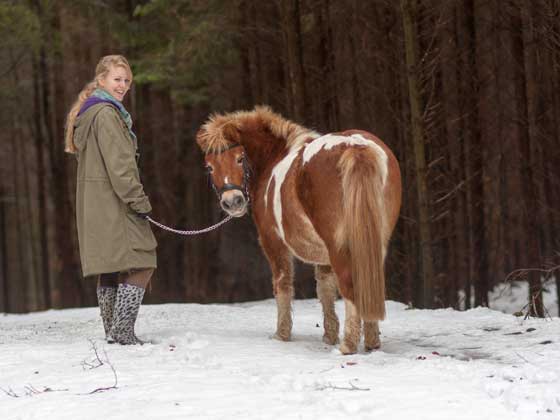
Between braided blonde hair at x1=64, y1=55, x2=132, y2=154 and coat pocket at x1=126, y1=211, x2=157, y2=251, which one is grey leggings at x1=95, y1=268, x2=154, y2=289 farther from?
braided blonde hair at x1=64, y1=55, x2=132, y2=154

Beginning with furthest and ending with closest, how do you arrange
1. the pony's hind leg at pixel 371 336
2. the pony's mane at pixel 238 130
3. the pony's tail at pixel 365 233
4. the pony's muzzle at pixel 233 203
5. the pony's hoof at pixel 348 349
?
the pony's mane at pixel 238 130 < the pony's muzzle at pixel 233 203 < the pony's hind leg at pixel 371 336 < the pony's hoof at pixel 348 349 < the pony's tail at pixel 365 233

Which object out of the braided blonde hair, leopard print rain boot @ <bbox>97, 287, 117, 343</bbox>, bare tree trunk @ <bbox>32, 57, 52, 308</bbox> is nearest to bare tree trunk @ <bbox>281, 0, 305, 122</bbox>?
the braided blonde hair

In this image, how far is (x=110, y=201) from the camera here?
5.93 m

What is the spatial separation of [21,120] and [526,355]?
20.4m

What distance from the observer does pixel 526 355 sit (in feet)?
16.2

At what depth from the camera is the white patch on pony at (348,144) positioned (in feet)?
17.6

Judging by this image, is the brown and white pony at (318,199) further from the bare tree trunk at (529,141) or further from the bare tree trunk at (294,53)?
the bare tree trunk at (529,141)

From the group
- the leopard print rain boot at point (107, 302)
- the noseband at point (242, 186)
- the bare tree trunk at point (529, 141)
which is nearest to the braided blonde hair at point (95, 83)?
the noseband at point (242, 186)

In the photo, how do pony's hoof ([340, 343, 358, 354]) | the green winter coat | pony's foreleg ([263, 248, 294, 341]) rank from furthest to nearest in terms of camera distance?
pony's foreleg ([263, 248, 294, 341])
the green winter coat
pony's hoof ([340, 343, 358, 354])

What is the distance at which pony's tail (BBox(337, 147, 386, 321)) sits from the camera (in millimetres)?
5066

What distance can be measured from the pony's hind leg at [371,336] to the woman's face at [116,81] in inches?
121

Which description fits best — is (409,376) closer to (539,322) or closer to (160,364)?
(160,364)

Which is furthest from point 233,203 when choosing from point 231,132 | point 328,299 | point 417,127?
point 417,127

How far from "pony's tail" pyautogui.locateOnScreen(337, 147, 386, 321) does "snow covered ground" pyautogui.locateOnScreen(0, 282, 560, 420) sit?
1.52ft
